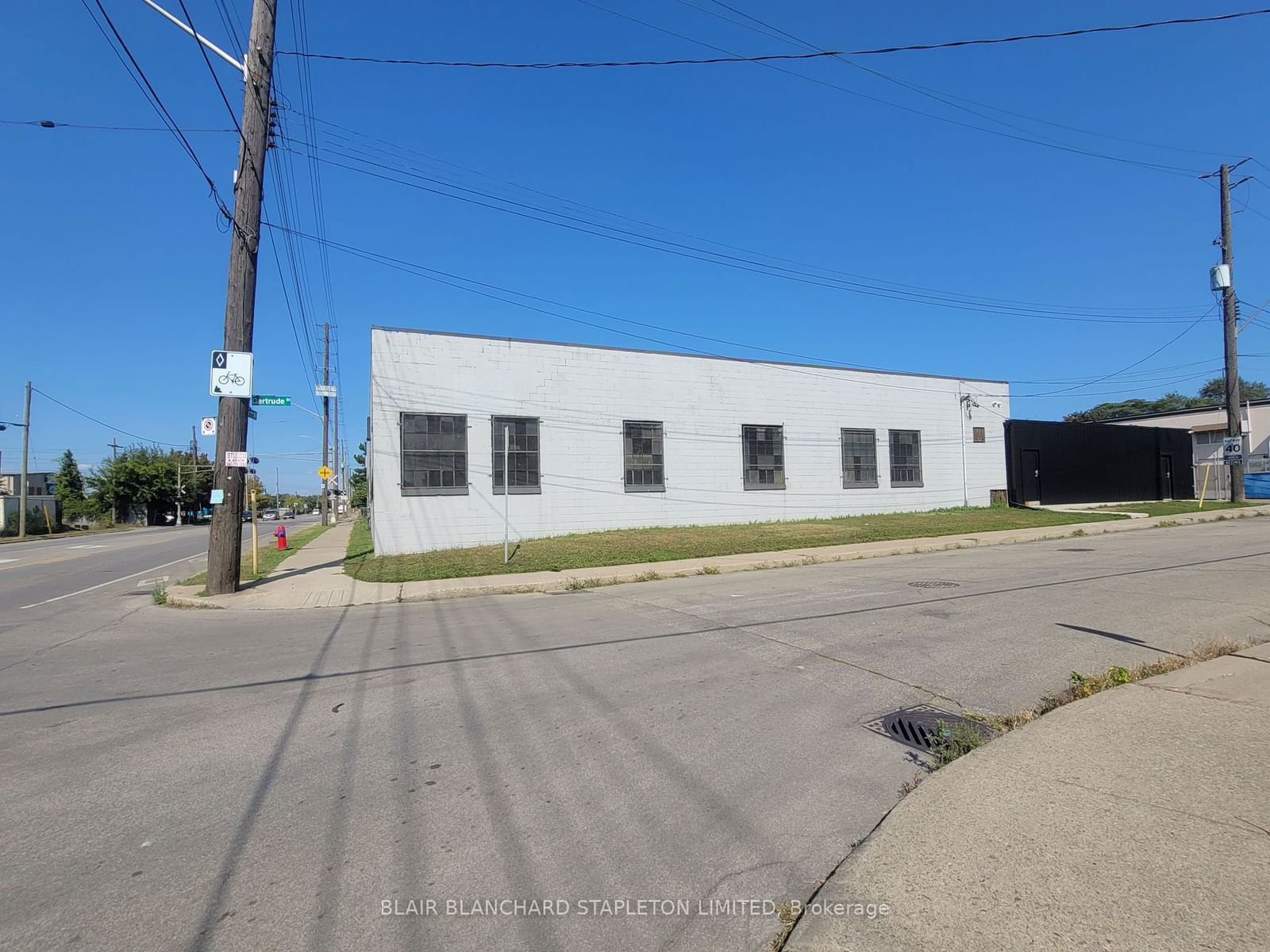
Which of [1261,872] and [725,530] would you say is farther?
[725,530]

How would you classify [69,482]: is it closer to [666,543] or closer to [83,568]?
[83,568]

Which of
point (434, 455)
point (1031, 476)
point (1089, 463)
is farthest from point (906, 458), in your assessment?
point (434, 455)

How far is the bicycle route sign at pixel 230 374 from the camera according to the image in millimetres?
12992

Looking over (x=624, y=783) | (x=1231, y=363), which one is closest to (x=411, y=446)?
(x=624, y=783)

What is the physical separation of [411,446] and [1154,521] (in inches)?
993

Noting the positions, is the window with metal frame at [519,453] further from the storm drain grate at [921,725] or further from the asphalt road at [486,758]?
the storm drain grate at [921,725]

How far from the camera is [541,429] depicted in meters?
21.1

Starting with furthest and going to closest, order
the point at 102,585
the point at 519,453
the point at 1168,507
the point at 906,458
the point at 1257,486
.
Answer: the point at 1257,486
the point at 1168,507
the point at 906,458
the point at 519,453
the point at 102,585

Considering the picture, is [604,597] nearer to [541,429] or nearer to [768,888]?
[768,888]

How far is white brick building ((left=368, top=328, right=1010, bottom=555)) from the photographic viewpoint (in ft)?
63.6

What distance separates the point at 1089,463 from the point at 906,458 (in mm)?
10842

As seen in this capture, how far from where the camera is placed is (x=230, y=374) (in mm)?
13039

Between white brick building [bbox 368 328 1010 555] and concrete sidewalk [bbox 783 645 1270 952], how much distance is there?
17.2 m

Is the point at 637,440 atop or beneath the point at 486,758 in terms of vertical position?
atop
